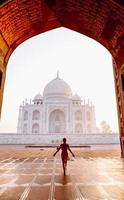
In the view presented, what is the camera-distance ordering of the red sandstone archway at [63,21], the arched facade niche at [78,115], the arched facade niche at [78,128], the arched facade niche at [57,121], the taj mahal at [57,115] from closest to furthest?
the red sandstone archway at [63,21]
the taj mahal at [57,115]
the arched facade niche at [78,128]
the arched facade niche at [57,121]
the arched facade niche at [78,115]

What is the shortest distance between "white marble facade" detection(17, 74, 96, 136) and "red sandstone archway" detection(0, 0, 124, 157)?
101ft

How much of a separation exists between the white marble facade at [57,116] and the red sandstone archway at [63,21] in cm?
3070

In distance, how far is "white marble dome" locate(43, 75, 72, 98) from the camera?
40.8 m

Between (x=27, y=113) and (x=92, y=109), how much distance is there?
14.6m

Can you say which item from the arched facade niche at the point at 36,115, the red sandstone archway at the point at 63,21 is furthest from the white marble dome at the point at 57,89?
the red sandstone archway at the point at 63,21

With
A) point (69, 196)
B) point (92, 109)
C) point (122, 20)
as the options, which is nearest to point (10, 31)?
point (122, 20)

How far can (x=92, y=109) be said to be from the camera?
40.4 meters

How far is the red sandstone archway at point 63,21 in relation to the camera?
563 cm

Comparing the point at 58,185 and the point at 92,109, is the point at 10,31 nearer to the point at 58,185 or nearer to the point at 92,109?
the point at 58,185

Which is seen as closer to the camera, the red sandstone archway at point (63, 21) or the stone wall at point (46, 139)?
the red sandstone archway at point (63, 21)

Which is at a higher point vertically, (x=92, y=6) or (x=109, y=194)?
(x=92, y=6)

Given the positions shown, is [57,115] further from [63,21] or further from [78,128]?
[63,21]

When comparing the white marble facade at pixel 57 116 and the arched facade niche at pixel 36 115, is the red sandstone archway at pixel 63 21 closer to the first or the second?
the white marble facade at pixel 57 116

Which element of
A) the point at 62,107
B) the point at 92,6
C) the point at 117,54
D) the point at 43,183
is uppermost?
the point at 62,107
